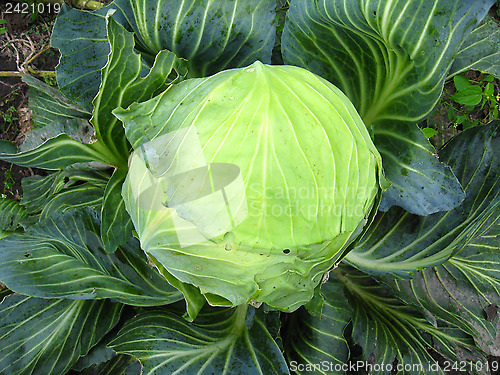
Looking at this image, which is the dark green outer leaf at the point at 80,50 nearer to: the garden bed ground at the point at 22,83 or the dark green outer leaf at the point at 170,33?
the dark green outer leaf at the point at 170,33

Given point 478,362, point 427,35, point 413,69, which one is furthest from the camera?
point 478,362

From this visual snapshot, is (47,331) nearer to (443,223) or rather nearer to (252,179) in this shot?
(252,179)

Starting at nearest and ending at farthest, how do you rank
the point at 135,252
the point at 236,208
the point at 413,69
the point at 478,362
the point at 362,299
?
the point at 236,208 → the point at 413,69 → the point at 135,252 → the point at 478,362 → the point at 362,299

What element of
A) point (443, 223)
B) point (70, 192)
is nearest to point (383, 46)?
point (443, 223)

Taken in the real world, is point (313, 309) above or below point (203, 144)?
below

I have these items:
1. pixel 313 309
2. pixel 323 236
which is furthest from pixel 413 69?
pixel 313 309

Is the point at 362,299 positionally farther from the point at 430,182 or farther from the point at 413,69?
the point at 413,69

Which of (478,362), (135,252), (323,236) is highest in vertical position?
(323,236)

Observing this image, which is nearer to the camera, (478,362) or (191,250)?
(191,250)
